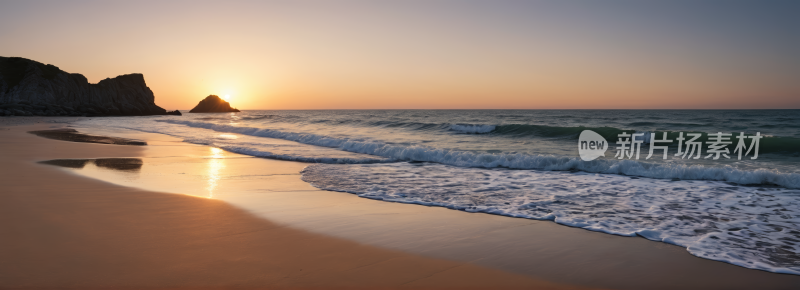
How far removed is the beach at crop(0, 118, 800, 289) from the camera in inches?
125

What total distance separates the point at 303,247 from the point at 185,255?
40.7 inches

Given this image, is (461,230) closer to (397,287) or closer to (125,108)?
(397,287)

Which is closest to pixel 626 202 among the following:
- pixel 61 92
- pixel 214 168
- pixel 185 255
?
pixel 185 255

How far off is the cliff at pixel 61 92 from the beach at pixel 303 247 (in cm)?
7412

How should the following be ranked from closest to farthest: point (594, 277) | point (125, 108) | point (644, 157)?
point (594, 277) < point (644, 157) < point (125, 108)

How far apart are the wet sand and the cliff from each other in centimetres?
7438

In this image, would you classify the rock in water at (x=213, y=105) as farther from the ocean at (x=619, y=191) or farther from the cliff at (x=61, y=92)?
the ocean at (x=619, y=191)

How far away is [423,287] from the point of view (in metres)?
3.08

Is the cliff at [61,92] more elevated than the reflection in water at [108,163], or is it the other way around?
the cliff at [61,92]

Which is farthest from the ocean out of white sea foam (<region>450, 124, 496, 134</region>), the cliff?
the cliff

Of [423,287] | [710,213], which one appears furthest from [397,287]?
[710,213]

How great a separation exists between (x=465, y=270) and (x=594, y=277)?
42.7 inches

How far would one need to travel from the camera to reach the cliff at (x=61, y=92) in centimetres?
7212

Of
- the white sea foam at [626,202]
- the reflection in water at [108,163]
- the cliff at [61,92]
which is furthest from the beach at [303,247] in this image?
the cliff at [61,92]
